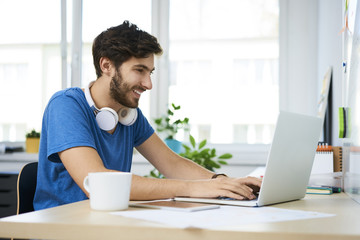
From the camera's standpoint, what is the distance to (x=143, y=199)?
3.84 ft

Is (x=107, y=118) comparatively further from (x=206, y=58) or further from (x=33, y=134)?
(x=33, y=134)

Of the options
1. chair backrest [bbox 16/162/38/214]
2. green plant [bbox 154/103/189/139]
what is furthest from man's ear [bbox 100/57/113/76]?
green plant [bbox 154/103/189/139]

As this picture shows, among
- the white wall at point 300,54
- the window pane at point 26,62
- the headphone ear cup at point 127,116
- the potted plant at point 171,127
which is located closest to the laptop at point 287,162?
the headphone ear cup at point 127,116

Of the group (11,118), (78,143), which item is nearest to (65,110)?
(78,143)

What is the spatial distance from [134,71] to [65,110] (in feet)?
1.14

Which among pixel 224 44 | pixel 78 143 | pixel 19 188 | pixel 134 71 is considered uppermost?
pixel 224 44

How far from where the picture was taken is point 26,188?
1.49 meters

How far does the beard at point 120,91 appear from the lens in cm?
163

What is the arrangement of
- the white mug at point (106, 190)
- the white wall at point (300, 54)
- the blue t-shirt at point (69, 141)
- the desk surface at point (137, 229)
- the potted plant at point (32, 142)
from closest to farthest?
1. the desk surface at point (137, 229)
2. the white mug at point (106, 190)
3. the blue t-shirt at point (69, 141)
4. the white wall at point (300, 54)
5. the potted plant at point (32, 142)

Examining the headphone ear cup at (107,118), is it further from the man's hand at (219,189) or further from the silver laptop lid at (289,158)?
the silver laptop lid at (289,158)

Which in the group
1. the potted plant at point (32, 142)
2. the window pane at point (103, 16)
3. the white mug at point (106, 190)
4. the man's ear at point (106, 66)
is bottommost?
the potted plant at point (32, 142)

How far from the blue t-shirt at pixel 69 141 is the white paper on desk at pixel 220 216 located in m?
0.47

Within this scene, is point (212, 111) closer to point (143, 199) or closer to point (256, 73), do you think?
point (256, 73)

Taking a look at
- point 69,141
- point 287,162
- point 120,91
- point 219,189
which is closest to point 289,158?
point 287,162
